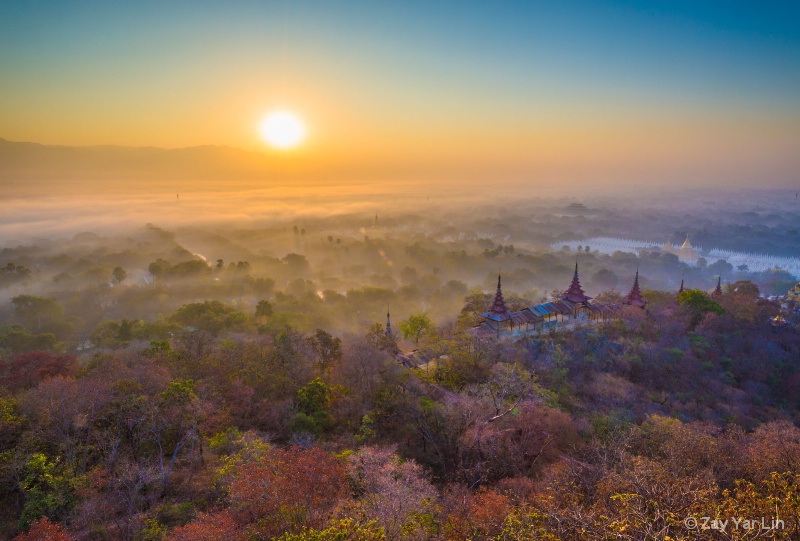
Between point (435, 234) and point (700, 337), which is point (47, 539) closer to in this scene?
point (700, 337)

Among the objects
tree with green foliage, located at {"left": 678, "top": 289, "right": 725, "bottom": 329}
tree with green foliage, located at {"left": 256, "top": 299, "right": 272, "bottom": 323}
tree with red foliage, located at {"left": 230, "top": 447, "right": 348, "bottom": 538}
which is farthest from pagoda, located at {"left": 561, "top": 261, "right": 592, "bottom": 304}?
tree with red foliage, located at {"left": 230, "top": 447, "right": 348, "bottom": 538}

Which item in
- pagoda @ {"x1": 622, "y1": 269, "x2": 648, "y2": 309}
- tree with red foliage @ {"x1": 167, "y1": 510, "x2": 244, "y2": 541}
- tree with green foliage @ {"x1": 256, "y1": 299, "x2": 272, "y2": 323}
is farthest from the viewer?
tree with green foliage @ {"x1": 256, "y1": 299, "x2": 272, "y2": 323}

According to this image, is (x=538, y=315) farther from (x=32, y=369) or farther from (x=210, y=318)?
(x=32, y=369)

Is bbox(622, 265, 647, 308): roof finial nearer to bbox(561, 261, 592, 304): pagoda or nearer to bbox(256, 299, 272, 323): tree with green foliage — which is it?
bbox(561, 261, 592, 304): pagoda

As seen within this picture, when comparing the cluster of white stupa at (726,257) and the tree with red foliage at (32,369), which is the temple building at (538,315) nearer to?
the tree with red foliage at (32,369)

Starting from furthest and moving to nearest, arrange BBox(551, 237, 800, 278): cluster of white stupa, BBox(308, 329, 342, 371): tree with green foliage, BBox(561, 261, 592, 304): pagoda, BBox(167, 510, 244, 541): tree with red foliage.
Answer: BBox(551, 237, 800, 278): cluster of white stupa → BBox(561, 261, 592, 304): pagoda → BBox(308, 329, 342, 371): tree with green foliage → BBox(167, 510, 244, 541): tree with red foliage

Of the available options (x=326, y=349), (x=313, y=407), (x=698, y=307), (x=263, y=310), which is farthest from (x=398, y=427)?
(x=698, y=307)

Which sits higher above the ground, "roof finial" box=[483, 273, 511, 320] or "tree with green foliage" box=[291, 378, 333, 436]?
"roof finial" box=[483, 273, 511, 320]

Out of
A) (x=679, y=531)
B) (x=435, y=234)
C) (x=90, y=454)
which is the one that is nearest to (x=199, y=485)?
(x=90, y=454)
